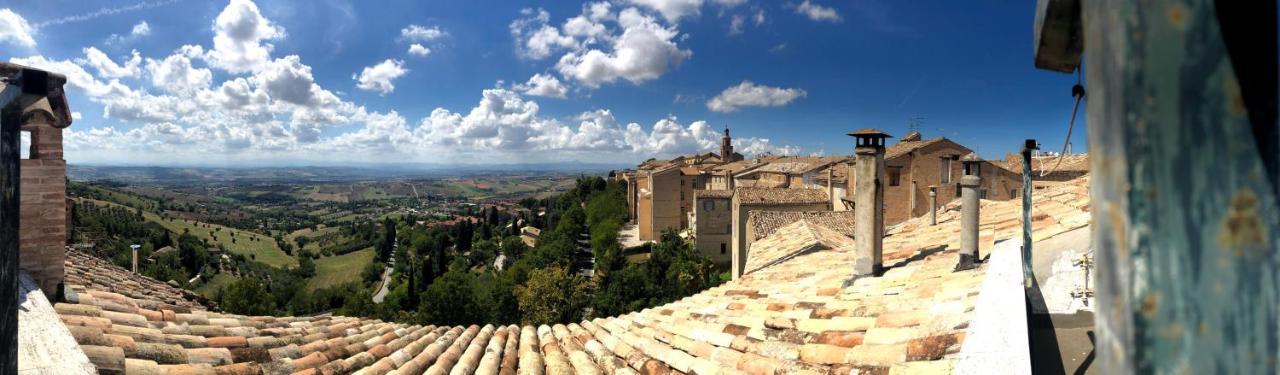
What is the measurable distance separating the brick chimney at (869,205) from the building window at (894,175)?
18.0m

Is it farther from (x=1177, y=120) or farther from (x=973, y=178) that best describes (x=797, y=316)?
(x=1177, y=120)

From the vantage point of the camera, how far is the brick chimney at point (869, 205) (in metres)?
6.73

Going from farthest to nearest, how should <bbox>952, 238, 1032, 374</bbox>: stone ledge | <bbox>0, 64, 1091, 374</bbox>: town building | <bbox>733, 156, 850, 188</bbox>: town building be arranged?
<bbox>733, 156, 850, 188</bbox>: town building < <bbox>0, 64, 1091, 374</bbox>: town building < <bbox>952, 238, 1032, 374</bbox>: stone ledge

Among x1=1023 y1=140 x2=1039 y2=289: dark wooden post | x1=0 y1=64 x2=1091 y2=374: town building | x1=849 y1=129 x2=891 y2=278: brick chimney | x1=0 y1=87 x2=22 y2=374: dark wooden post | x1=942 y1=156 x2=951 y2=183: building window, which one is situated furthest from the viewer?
x1=942 y1=156 x2=951 y2=183: building window

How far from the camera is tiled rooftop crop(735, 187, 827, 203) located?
Answer: 23469mm

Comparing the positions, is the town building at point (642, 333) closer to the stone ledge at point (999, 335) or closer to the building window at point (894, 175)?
the stone ledge at point (999, 335)

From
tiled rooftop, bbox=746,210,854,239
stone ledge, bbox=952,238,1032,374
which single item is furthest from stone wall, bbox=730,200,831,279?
stone ledge, bbox=952,238,1032,374

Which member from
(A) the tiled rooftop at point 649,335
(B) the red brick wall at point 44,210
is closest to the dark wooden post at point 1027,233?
(A) the tiled rooftop at point 649,335

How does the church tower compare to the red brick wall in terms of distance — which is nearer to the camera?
the red brick wall

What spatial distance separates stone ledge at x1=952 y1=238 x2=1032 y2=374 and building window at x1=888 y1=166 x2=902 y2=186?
21.4 meters

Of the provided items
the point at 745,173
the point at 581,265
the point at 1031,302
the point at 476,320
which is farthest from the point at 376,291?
the point at 1031,302

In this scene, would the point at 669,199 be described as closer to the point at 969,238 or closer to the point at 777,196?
the point at 777,196

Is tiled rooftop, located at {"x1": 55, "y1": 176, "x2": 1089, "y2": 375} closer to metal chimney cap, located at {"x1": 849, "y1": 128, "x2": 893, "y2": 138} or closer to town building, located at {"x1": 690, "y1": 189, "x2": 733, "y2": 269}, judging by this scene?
metal chimney cap, located at {"x1": 849, "y1": 128, "x2": 893, "y2": 138}

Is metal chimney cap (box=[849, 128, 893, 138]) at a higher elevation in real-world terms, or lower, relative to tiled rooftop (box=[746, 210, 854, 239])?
higher
